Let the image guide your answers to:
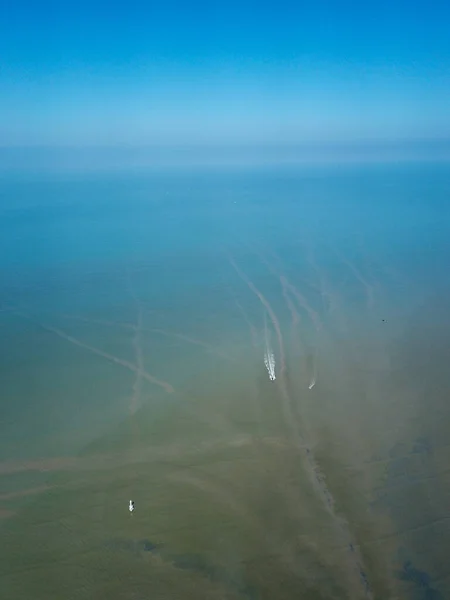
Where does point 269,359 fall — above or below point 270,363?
above

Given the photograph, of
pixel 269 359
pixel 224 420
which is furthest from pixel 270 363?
pixel 224 420

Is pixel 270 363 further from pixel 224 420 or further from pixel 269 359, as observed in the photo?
pixel 224 420

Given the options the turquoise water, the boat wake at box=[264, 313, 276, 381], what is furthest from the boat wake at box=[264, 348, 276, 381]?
the turquoise water

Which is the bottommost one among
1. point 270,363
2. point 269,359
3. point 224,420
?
point 224,420

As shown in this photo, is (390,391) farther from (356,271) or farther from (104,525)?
(356,271)

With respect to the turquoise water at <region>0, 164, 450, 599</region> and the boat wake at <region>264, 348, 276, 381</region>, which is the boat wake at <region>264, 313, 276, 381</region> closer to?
the boat wake at <region>264, 348, 276, 381</region>

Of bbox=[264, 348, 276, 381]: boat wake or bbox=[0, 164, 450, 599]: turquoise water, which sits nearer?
bbox=[0, 164, 450, 599]: turquoise water

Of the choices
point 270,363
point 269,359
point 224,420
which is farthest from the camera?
point 269,359

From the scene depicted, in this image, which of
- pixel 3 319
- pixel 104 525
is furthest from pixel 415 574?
pixel 3 319
